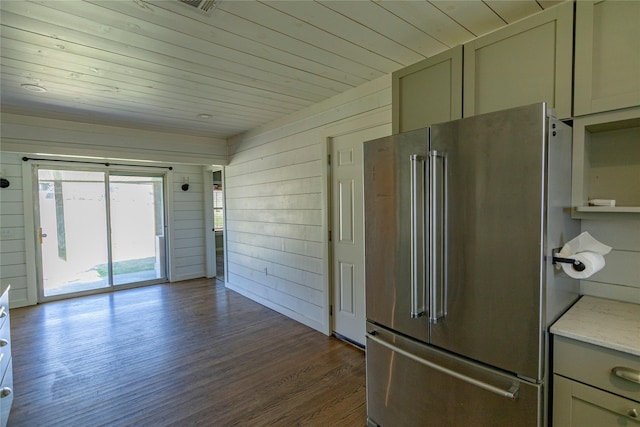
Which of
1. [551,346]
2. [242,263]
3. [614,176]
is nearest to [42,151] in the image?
[242,263]

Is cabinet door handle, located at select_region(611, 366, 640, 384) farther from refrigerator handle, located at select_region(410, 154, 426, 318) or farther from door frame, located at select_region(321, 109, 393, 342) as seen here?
door frame, located at select_region(321, 109, 393, 342)

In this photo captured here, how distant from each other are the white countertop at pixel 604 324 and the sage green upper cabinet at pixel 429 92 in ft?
3.97

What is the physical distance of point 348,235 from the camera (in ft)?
10.4

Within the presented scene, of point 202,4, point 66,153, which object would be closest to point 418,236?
point 202,4

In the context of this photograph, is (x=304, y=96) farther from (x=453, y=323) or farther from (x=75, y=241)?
(x=75, y=241)

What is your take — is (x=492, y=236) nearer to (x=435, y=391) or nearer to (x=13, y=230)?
(x=435, y=391)

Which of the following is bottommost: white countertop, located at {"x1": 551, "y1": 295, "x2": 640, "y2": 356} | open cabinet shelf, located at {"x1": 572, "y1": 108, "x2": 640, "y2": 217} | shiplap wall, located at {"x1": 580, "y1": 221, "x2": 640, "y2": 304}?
white countertop, located at {"x1": 551, "y1": 295, "x2": 640, "y2": 356}

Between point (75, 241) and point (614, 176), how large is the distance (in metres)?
6.50

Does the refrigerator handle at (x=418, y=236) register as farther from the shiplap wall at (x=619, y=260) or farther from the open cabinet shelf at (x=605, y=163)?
the shiplap wall at (x=619, y=260)

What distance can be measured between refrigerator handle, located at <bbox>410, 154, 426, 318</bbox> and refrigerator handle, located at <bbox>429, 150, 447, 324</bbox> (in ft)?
0.18

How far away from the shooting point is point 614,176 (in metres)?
1.64

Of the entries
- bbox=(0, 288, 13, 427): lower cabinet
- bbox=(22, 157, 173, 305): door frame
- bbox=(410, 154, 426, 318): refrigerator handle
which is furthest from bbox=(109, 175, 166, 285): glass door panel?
bbox=(410, 154, 426, 318): refrigerator handle

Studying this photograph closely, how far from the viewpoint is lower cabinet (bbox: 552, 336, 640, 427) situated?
3.83ft

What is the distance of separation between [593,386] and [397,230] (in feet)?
3.41
